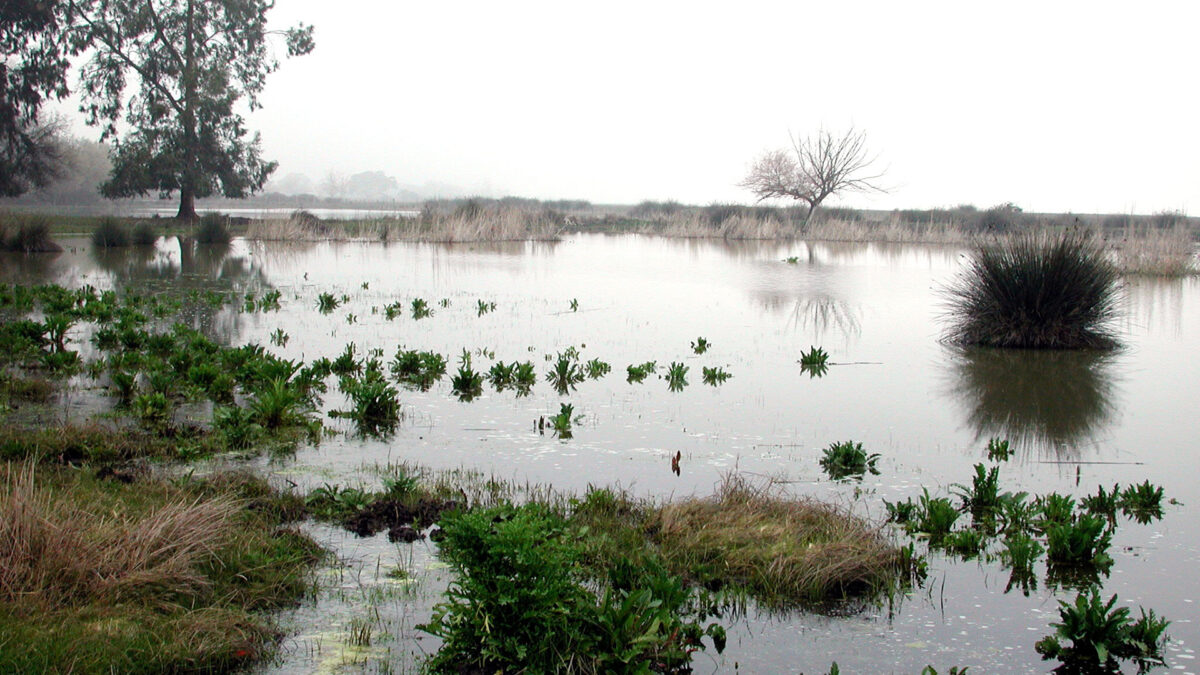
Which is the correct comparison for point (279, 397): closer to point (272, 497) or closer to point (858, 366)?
point (272, 497)

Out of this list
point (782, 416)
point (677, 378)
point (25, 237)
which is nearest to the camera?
point (782, 416)

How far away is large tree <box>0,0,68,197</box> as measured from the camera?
130 ft

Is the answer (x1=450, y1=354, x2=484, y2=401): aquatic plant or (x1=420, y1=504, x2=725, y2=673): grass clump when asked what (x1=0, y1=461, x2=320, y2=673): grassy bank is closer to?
(x1=420, y1=504, x2=725, y2=673): grass clump

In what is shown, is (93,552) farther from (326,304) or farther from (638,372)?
(326,304)

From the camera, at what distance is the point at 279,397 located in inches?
316

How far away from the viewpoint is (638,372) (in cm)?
1087

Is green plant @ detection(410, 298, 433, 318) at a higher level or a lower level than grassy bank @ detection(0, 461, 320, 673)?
higher

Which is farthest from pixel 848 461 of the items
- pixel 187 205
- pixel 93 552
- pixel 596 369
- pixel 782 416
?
pixel 187 205

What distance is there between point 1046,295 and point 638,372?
6.55m

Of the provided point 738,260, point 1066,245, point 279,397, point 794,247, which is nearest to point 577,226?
point 794,247

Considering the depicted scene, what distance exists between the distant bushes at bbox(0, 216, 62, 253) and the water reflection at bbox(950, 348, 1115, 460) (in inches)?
1000

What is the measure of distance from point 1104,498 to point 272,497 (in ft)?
18.0

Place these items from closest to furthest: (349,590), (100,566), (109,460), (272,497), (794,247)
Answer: (100,566)
(349,590)
(272,497)
(109,460)
(794,247)

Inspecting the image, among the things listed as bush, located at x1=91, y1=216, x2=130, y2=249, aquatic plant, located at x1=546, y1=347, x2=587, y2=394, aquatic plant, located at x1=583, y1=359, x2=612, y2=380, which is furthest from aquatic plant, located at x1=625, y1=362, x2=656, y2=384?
bush, located at x1=91, y1=216, x2=130, y2=249
